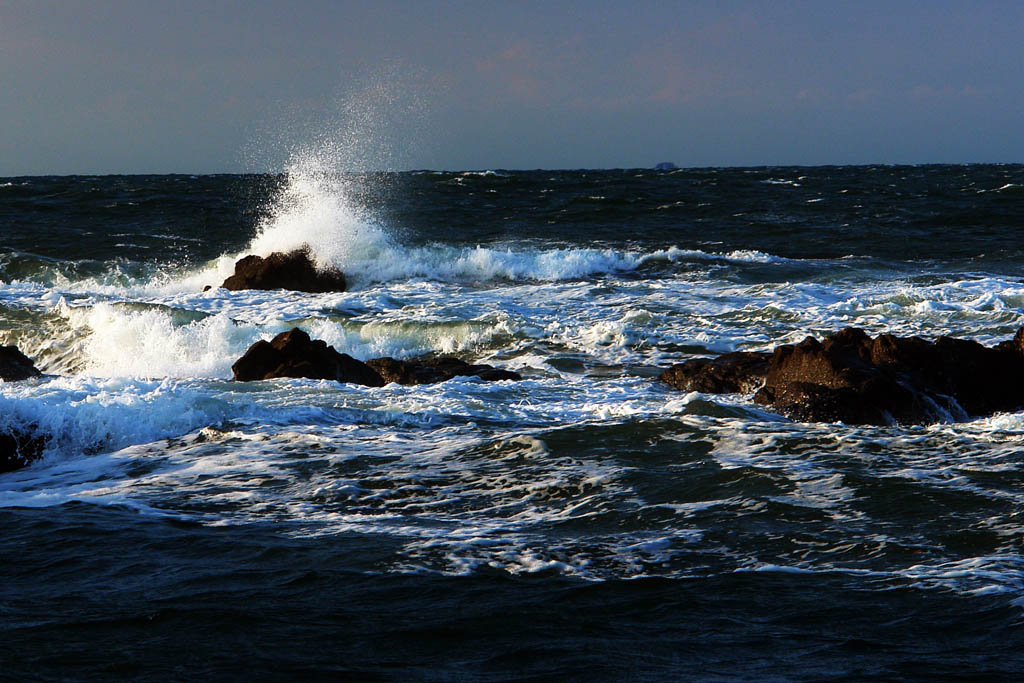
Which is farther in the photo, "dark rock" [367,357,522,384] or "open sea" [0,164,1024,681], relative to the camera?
"dark rock" [367,357,522,384]

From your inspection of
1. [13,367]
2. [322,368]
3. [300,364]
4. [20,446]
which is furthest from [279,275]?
[20,446]

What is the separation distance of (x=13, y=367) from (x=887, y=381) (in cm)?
799

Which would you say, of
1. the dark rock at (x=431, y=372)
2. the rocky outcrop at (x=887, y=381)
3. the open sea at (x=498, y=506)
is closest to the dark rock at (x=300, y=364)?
the dark rock at (x=431, y=372)

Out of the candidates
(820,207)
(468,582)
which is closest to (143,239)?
(820,207)

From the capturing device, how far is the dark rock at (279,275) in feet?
53.8

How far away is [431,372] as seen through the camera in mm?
9922

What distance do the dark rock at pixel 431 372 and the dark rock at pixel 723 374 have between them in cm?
157

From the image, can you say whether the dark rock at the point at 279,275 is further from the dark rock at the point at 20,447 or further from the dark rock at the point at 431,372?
the dark rock at the point at 20,447

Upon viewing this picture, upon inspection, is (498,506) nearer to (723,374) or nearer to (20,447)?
(20,447)

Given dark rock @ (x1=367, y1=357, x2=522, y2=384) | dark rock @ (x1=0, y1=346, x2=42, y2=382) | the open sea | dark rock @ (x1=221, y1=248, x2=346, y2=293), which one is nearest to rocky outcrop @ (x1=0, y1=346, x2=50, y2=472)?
the open sea

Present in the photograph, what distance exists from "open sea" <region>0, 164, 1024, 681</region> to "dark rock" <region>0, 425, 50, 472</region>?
15 centimetres

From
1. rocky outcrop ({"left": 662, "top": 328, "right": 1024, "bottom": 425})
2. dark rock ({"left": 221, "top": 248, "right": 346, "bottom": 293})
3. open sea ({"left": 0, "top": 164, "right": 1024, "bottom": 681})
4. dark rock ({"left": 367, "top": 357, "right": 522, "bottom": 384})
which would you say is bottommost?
open sea ({"left": 0, "top": 164, "right": 1024, "bottom": 681})

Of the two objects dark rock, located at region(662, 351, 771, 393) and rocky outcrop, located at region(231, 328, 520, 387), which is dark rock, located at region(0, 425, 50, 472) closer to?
rocky outcrop, located at region(231, 328, 520, 387)

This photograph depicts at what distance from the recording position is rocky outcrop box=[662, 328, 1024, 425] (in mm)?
7840
